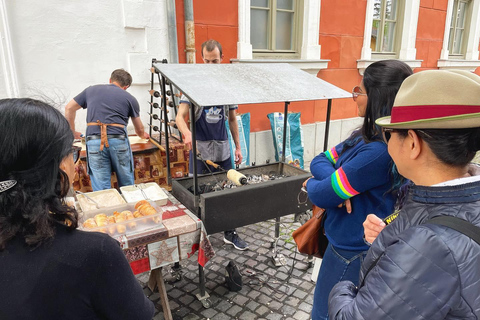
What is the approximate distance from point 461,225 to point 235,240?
3136 millimetres

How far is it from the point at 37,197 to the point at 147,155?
3650 millimetres

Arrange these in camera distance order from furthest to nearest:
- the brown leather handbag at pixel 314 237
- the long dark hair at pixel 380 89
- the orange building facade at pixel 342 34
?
1. the orange building facade at pixel 342 34
2. the brown leather handbag at pixel 314 237
3. the long dark hair at pixel 380 89

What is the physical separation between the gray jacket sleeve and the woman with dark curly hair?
2.48ft

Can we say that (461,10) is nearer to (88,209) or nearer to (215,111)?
(215,111)

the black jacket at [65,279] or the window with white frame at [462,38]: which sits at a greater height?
the window with white frame at [462,38]

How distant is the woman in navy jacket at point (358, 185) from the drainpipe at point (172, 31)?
3.97 meters

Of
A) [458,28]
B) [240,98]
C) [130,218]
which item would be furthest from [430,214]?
[458,28]

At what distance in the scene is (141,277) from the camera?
3264 mm

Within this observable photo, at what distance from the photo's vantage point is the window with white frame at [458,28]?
30.7 ft

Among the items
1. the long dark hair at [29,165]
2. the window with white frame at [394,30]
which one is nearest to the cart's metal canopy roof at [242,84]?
the long dark hair at [29,165]

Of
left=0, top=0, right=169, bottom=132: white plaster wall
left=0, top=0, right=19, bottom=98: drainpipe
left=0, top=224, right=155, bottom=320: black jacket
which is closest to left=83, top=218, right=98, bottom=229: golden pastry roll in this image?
left=0, top=224, right=155, bottom=320: black jacket

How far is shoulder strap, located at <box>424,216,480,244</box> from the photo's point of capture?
0.83 m

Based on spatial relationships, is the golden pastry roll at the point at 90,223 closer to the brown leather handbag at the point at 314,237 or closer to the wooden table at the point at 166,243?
the wooden table at the point at 166,243

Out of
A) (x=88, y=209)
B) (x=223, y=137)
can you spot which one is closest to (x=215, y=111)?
(x=223, y=137)
